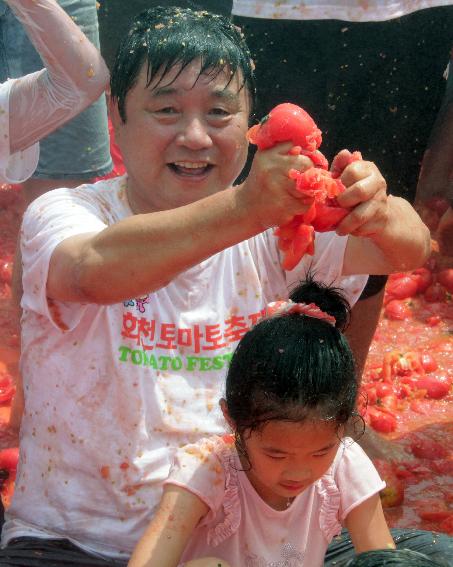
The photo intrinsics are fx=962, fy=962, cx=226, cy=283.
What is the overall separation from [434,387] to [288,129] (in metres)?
2.78

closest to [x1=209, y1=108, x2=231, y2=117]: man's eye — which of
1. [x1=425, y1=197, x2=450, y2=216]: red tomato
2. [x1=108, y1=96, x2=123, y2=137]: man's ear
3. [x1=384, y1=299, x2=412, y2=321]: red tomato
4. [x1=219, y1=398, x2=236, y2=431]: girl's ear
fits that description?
[x1=108, y1=96, x2=123, y2=137]: man's ear

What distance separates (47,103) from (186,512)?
1.42 metres

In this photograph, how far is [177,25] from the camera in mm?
2494

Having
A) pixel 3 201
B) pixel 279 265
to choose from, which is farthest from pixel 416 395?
pixel 3 201

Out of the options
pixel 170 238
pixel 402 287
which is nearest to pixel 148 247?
pixel 170 238

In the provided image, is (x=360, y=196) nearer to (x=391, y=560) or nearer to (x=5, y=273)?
(x=391, y=560)

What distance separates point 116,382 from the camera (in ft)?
7.80

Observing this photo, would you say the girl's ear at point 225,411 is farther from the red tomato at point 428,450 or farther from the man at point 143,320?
the red tomato at point 428,450

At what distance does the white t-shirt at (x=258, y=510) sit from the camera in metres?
2.26

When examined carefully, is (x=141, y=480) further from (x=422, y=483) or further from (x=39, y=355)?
(x=422, y=483)

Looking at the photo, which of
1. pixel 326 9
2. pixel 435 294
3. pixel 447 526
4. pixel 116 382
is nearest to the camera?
pixel 116 382

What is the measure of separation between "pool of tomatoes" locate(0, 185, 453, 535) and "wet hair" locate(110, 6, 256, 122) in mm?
1705

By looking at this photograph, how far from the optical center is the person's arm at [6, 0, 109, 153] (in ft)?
9.61

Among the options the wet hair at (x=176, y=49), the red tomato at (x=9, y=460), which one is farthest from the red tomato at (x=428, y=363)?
the wet hair at (x=176, y=49)
